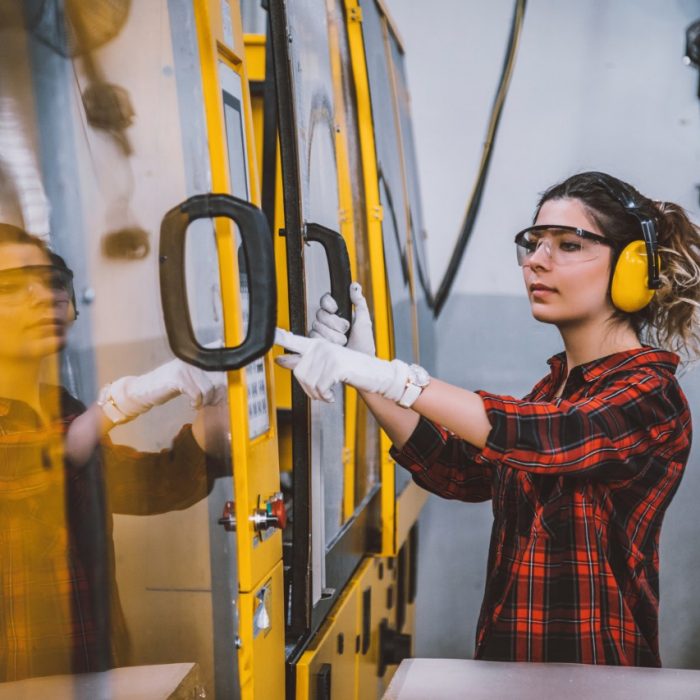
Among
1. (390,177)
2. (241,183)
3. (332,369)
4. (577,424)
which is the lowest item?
(577,424)

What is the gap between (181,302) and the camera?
1.20 metres

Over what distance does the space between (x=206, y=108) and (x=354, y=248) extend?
1051mm

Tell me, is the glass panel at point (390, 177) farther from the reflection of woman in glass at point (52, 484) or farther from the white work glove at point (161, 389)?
the reflection of woman in glass at point (52, 484)

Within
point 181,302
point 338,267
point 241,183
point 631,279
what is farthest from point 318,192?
A: point 181,302

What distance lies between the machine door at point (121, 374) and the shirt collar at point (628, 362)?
79 centimetres

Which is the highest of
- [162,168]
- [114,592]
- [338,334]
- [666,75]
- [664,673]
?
[666,75]

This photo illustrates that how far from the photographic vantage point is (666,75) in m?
3.68

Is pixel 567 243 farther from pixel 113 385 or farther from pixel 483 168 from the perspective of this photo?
pixel 483 168

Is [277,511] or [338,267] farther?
[338,267]

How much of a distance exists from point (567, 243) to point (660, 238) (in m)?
0.23

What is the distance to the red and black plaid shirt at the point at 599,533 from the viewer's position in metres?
1.65

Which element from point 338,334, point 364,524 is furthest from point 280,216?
point 338,334

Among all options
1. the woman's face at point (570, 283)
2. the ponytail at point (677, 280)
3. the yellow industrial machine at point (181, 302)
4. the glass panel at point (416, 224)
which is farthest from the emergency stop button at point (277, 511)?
the glass panel at point (416, 224)

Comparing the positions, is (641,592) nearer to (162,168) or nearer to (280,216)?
(162,168)
